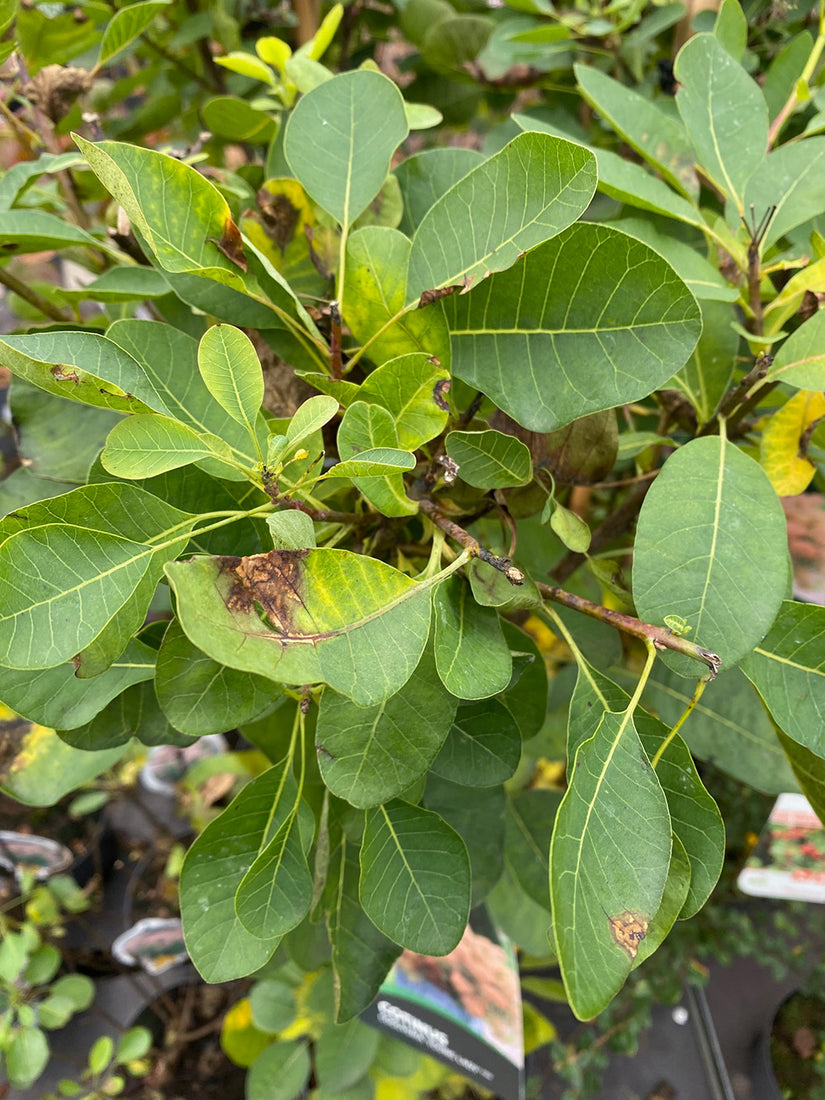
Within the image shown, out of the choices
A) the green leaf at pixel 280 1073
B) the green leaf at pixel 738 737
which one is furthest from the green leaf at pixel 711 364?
the green leaf at pixel 280 1073

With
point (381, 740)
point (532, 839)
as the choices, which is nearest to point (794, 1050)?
point (532, 839)

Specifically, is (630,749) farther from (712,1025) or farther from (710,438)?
(712,1025)

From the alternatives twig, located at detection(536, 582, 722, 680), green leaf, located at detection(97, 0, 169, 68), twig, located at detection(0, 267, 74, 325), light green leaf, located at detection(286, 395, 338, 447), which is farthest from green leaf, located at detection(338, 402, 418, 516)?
green leaf, located at detection(97, 0, 169, 68)

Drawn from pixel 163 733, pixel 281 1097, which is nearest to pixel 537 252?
pixel 163 733

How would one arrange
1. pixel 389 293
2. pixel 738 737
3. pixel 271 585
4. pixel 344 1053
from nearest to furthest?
pixel 271 585, pixel 389 293, pixel 738 737, pixel 344 1053

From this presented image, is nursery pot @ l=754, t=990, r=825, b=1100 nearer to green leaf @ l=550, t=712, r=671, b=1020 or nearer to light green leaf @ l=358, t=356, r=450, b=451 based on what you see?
green leaf @ l=550, t=712, r=671, b=1020

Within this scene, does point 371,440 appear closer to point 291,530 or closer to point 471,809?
point 291,530
